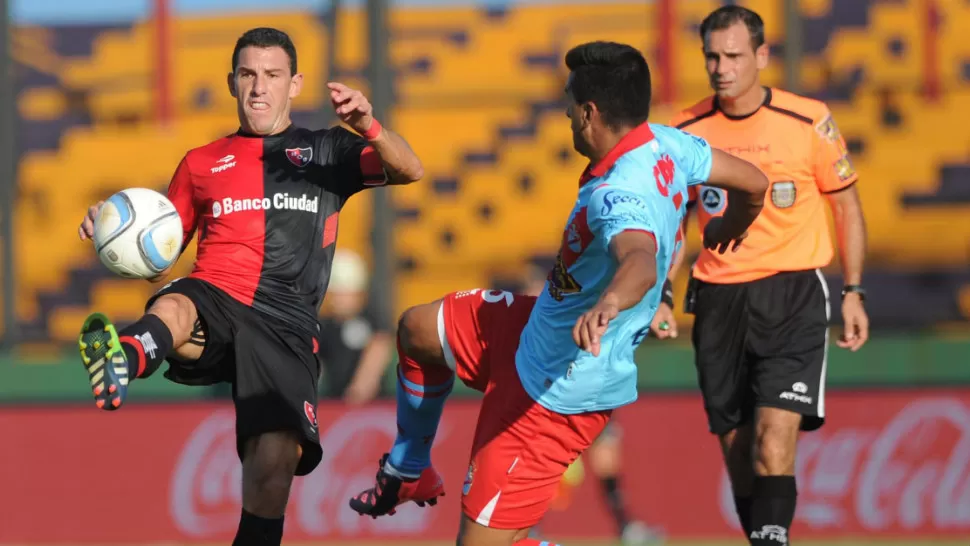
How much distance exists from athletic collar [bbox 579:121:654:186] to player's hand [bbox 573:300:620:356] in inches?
31.9

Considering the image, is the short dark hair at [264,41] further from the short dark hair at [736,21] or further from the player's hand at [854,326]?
the player's hand at [854,326]

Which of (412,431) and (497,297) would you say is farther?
(412,431)

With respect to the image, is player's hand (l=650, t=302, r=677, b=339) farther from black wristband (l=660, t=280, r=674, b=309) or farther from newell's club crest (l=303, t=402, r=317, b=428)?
newell's club crest (l=303, t=402, r=317, b=428)

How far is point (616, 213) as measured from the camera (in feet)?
15.2

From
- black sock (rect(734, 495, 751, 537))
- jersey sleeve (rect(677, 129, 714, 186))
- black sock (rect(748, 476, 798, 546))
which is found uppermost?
jersey sleeve (rect(677, 129, 714, 186))

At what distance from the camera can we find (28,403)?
459 inches

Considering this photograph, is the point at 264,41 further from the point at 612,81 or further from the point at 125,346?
the point at 612,81

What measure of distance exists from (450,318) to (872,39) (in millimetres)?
9529

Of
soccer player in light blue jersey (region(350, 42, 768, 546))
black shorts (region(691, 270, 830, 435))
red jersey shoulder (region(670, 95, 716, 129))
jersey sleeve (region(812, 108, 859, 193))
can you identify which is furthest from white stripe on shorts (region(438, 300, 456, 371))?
jersey sleeve (region(812, 108, 859, 193))

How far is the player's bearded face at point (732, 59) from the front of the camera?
21.1 feet

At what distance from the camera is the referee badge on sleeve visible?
655cm

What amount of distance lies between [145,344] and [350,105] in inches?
47.0

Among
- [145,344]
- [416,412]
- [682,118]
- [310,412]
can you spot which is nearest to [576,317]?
[416,412]

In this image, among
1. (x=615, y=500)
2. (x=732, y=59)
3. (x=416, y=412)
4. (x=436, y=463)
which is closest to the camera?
(x=416, y=412)
